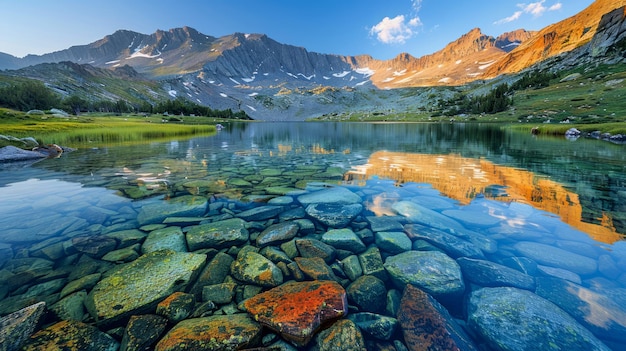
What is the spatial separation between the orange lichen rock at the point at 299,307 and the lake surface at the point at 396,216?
1.17m

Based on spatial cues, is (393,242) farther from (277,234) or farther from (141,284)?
(141,284)

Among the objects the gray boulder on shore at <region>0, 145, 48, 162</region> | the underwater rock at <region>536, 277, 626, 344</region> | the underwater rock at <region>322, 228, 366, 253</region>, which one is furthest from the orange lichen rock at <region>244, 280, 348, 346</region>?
the gray boulder on shore at <region>0, 145, 48, 162</region>

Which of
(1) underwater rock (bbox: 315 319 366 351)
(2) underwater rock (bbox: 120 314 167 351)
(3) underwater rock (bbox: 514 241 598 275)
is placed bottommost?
(3) underwater rock (bbox: 514 241 598 275)

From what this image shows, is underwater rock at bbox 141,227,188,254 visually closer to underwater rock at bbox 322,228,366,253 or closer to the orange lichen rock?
the orange lichen rock

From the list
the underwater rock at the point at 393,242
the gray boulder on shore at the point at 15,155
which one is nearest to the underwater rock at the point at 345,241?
the underwater rock at the point at 393,242

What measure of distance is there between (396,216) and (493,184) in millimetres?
8782

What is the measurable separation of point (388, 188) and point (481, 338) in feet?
31.7

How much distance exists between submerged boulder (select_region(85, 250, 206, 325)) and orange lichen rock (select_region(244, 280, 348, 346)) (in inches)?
73.7

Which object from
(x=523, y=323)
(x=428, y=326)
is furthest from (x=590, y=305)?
(x=428, y=326)

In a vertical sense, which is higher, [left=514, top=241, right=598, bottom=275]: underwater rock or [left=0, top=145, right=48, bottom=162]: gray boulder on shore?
[left=0, top=145, right=48, bottom=162]: gray boulder on shore

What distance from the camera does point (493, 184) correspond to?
14367 millimetres

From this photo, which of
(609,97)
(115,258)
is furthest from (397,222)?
(609,97)

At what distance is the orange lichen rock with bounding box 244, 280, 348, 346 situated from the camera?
4.23m

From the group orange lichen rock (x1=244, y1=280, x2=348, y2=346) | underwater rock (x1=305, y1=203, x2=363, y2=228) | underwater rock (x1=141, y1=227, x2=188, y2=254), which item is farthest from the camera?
underwater rock (x1=305, y1=203, x2=363, y2=228)
